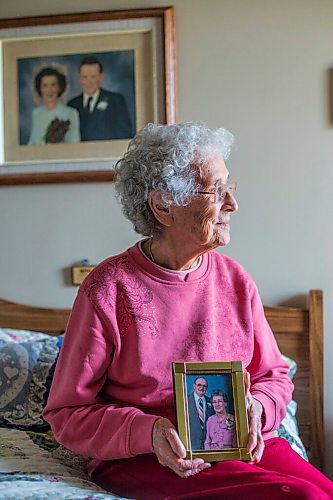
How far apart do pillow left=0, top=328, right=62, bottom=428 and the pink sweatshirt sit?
42cm

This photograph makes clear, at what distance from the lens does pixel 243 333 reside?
1591mm

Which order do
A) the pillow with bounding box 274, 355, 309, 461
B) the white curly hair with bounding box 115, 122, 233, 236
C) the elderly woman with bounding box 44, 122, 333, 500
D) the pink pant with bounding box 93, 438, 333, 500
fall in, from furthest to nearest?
the pillow with bounding box 274, 355, 309, 461
the white curly hair with bounding box 115, 122, 233, 236
the elderly woman with bounding box 44, 122, 333, 500
the pink pant with bounding box 93, 438, 333, 500

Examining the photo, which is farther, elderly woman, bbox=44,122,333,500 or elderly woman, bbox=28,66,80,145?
elderly woman, bbox=28,66,80,145

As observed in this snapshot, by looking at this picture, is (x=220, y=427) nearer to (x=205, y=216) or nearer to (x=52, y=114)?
(x=205, y=216)

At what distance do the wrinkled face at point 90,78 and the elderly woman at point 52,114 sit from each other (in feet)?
0.24

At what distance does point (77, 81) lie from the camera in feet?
8.29

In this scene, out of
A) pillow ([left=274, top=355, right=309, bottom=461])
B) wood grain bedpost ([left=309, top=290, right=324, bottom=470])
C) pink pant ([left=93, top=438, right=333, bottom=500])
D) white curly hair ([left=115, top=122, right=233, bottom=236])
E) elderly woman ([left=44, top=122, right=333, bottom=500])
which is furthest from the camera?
wood grain bedpost ([left=309, top=290, right=324, bottom=470])

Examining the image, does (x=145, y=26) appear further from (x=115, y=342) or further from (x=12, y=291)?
(x=115, y=342)

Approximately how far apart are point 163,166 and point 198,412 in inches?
21.6

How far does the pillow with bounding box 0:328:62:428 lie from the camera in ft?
6.36

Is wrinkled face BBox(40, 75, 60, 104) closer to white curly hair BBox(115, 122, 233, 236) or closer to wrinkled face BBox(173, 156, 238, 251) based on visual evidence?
white curly hair BBox(115, 122, 233, 236)

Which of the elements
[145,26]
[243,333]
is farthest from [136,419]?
[145,26]

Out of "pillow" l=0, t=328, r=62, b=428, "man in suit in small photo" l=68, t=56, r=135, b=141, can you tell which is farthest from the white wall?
"pillow" l=0, t=328, r=62, b=428

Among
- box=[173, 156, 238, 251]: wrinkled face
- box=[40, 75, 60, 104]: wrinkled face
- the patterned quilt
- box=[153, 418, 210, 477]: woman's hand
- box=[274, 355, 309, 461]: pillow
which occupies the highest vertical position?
box=[40, 75, 60, 104]: wrinkled face
